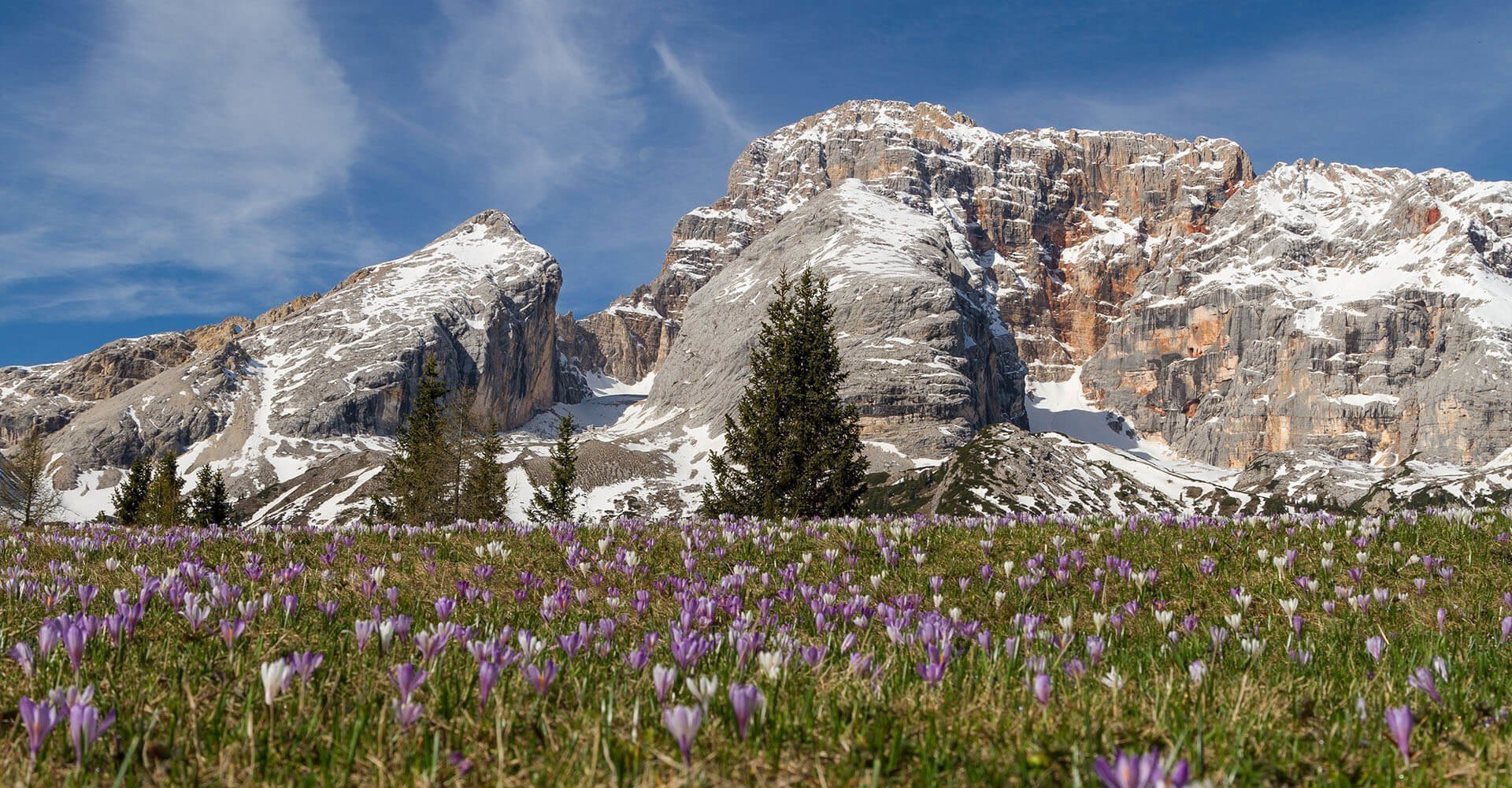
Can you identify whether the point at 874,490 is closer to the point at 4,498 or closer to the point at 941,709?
the point at 4,498

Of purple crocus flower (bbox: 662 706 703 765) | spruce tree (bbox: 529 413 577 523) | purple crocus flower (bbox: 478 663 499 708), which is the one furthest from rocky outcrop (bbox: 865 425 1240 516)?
purple crocus flower (bbox: 662 706 703 765)

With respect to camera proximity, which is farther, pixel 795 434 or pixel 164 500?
pixel 164 500

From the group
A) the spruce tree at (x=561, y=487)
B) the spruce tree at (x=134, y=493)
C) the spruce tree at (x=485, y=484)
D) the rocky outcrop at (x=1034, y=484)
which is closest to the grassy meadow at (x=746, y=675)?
the rocky outcrop at (x=1034, y=484)

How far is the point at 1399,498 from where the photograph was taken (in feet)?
164

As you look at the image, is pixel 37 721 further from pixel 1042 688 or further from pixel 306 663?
pixel 1042 688

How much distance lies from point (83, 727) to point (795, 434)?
140ft

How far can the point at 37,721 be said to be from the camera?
2.37 metres

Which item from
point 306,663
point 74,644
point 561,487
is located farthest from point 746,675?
point 561,487

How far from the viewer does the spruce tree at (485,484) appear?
220 feet

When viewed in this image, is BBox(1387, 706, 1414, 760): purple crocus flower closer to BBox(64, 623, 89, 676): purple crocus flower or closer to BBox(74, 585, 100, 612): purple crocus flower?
BBox(64, 623, 89, 676): purple crocus flower

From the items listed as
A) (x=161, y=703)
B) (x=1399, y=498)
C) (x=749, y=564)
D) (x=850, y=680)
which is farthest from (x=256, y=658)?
(x=1399, y=498)

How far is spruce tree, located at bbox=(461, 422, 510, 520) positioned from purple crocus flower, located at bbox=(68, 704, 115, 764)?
6454 centimetres

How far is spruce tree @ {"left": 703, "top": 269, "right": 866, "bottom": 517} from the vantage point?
43812 millimetres

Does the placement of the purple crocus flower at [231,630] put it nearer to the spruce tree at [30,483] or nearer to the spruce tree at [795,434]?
the spruce tree at [795,434]
